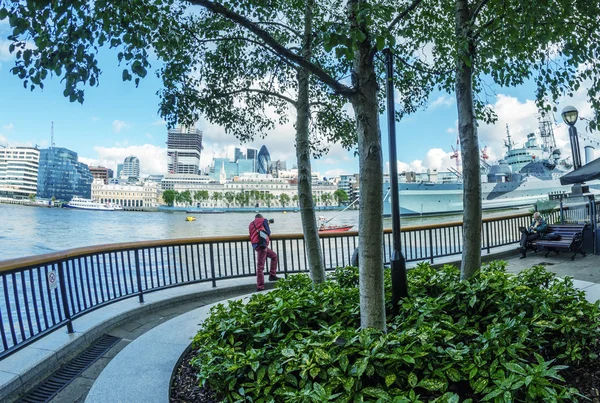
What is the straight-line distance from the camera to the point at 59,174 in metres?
103

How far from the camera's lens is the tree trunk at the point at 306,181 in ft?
14.8

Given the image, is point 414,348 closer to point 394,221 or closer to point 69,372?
point 394,221

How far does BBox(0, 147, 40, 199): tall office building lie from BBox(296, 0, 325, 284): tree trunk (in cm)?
13045

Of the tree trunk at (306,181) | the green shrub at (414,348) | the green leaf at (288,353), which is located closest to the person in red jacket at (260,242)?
the tree trunk at (306,181)

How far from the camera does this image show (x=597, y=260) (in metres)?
8.04

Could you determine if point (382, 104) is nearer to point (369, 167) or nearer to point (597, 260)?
point (369, 167)

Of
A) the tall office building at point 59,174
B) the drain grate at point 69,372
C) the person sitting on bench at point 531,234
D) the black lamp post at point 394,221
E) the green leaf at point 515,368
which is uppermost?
the tall office building at point 59,174

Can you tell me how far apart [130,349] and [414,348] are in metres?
2.65

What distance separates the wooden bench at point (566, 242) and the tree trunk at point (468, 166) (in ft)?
21.2

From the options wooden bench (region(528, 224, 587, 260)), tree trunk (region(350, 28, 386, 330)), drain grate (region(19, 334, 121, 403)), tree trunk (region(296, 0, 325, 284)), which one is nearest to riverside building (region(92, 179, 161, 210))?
wooden bench (region(528, 224, 587, 260))

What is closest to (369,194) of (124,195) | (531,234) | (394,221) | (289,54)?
(394,221)

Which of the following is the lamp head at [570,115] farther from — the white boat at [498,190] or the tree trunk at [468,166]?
the white boat at [498,190]

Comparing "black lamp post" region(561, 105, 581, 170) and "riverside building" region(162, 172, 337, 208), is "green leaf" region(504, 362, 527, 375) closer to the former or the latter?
"black lamp post" region(561, 105, 581, 170)

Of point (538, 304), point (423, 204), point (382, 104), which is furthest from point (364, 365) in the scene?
point (423, 204)
